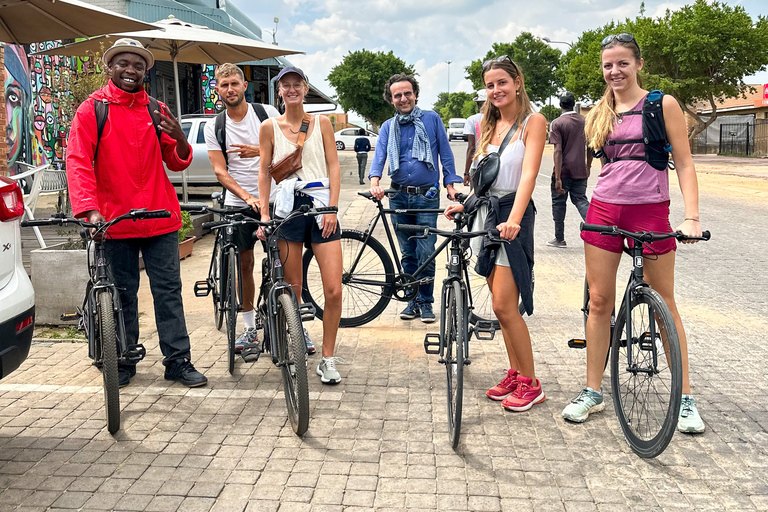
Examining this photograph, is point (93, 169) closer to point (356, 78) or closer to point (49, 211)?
point (49, 211)

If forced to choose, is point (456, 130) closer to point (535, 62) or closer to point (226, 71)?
point (535, 62)

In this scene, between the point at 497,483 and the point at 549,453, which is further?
the point at 549,453

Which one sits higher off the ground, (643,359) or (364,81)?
(364,81)

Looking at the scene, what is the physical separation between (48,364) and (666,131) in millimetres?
4347

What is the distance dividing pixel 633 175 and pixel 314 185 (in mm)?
2035

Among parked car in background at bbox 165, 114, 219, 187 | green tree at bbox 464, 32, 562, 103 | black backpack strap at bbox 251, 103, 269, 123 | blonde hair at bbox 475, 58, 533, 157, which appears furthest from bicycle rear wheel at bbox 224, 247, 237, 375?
green tree at bbox 464, 32, 562, 103

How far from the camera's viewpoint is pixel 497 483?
3.49 meters

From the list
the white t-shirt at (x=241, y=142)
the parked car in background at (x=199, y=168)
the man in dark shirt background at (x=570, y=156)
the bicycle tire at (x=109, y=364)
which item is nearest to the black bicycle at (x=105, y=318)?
the bicycle tire at (x=109, y=364)

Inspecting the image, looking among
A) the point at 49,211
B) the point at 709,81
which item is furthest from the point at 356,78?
the point at 49,211

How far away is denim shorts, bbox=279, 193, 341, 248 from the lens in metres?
4.93

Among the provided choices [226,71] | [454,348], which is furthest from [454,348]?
[226,71]

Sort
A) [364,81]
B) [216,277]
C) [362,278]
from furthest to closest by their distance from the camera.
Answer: [364,81] < [362,278] < [216,277]

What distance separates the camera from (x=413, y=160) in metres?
6.32

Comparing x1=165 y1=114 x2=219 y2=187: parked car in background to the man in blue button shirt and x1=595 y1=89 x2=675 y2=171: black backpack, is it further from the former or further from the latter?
x1=595 y1=89 x2=675 y2=171: black backpack
